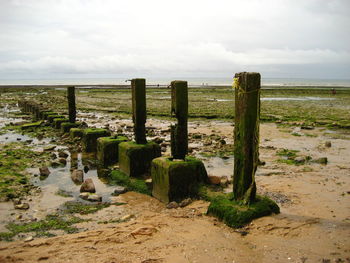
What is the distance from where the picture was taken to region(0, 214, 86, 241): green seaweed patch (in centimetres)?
620

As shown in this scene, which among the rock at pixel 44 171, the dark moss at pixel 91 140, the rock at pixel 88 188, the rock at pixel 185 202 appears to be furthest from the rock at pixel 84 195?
the dark moss at pixel 91 140

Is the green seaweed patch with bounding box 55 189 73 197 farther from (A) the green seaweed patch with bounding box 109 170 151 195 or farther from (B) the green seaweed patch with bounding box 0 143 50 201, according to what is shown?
(A) the green seaweed patch with bounding box 109 170 151 195

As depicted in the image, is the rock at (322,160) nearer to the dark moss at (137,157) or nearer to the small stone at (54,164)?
the dark moss at (137,157)

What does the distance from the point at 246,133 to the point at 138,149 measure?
4.11 m

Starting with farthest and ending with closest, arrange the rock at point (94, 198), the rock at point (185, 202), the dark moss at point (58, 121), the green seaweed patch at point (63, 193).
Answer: the dark moss at point (58, 121), the green seaweed patch at point (63, 193), the rock at point (94, 198), the rock at point (185, 202)

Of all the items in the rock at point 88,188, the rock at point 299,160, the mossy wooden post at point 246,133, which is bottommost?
the rock at point 88,188

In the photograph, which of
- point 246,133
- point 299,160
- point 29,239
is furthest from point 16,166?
point 299,160

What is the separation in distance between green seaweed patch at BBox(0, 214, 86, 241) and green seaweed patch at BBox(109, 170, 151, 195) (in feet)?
6.90

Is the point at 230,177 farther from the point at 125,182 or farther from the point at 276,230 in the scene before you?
the point at 276,230

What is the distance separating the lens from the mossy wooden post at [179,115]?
8031 millimetres

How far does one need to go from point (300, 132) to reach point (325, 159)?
620 centimetres

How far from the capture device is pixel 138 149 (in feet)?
31.0

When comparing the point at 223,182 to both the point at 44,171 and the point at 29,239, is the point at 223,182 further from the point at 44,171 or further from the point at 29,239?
the point at 44,171

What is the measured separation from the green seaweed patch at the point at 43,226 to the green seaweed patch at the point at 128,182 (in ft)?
6.90
